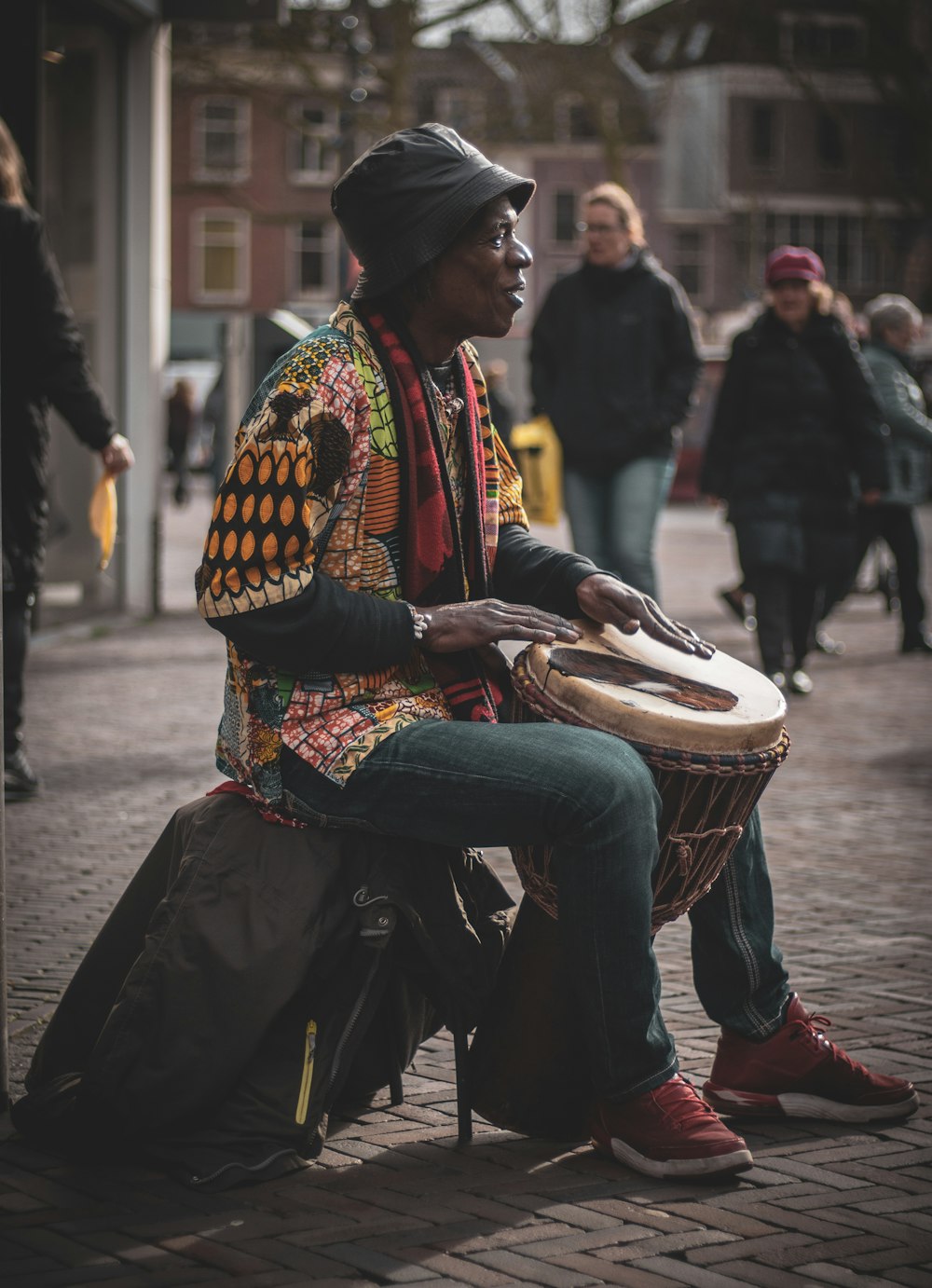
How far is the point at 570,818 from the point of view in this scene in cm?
301

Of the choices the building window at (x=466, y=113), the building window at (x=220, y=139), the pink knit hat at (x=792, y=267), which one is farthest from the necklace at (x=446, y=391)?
the building window at (x=220, y=139)

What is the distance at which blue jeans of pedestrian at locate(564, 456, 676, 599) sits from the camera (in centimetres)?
852

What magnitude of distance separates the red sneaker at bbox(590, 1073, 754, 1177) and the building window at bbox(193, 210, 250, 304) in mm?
53901

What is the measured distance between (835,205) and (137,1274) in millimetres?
59542

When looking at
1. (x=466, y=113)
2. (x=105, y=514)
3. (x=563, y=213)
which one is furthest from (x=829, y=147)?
(x=105, y=514)

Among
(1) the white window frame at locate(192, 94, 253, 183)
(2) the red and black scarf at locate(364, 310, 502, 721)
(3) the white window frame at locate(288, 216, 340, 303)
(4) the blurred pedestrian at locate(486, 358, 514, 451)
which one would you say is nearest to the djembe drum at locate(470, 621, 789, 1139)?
(2) the red and black scarf at locate(364, 310, 502, 721)

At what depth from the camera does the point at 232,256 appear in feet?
183

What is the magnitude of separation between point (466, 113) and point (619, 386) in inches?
768

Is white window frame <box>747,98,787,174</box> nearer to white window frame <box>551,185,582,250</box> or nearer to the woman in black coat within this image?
white window frame <box>551,185,582,250</box>

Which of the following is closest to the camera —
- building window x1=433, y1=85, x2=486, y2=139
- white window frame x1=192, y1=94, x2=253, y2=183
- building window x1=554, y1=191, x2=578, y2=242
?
building window x1=433, y1=85, x2=486, y2=139

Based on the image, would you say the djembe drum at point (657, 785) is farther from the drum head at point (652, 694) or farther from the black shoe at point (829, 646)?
the black shoe at point (829, 646)

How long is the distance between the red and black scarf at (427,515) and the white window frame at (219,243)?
53.4 metres

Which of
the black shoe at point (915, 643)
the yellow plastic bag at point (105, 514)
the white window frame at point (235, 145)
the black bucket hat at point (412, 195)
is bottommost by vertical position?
the black shoe at point (915, 643)

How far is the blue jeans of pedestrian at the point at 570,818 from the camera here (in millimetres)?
3006
